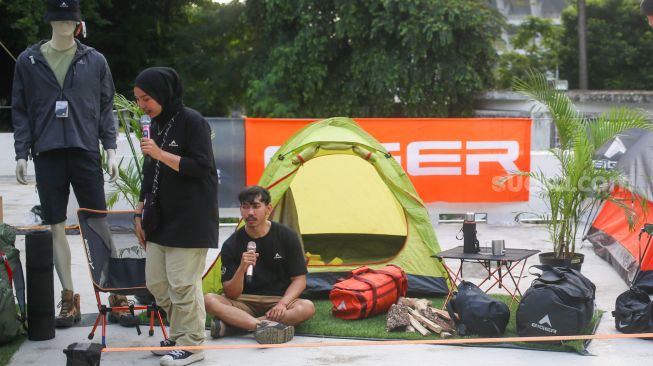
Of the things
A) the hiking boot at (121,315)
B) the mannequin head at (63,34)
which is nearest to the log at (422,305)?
the hiking boot at (121,315)

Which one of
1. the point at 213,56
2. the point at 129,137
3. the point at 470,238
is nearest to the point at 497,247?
the point at 470,238

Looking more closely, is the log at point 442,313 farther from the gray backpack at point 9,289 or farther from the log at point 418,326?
the gray backpack at point 9,289

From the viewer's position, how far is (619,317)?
228 inches

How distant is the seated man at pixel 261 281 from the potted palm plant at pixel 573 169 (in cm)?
276

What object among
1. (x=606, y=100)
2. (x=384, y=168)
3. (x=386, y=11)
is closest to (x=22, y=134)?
(x=384, y=168)

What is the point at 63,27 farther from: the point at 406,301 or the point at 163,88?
the point at 406,301

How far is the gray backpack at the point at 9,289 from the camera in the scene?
17.2ft

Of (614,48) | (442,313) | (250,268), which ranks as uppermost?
(614,48)

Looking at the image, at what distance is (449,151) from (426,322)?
4951 millimetres

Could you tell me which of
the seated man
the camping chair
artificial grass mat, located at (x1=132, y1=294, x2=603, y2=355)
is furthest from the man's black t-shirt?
the camping chair

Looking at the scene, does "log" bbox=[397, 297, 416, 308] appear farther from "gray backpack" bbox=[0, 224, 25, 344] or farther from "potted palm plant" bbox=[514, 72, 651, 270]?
"gray backpack" bbox=[0, 224, 25, 344]

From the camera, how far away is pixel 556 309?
17.6 feet

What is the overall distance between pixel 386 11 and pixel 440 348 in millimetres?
16298

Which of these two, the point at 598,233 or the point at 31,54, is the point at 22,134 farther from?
the point at 598,233
